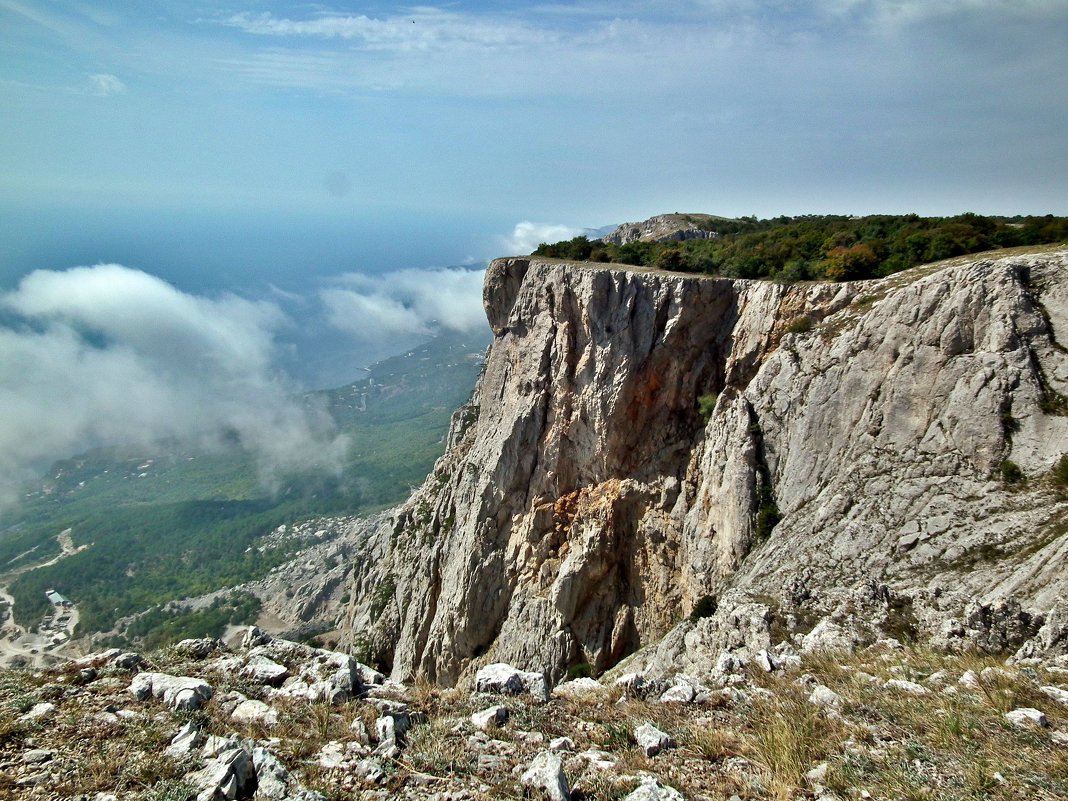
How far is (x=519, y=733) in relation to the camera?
8.13m

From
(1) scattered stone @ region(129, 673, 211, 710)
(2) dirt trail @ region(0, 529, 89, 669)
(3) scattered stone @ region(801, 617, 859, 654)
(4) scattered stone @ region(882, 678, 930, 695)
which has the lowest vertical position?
(2) dirt trail @ region(0, 529, 89, 669)

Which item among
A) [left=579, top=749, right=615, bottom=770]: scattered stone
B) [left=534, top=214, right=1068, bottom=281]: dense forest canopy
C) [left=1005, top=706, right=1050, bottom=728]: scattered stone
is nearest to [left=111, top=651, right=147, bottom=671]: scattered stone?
[left=579, top=749, right=615, bottom=770]: scattered stone

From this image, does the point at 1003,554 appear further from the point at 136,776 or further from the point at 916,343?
the point at 136,776


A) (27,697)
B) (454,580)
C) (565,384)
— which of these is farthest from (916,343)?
(454,580)

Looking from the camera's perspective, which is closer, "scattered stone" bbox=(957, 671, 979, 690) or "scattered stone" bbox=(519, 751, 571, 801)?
"scattered stone" bbox=(519, 751, 571, 801)

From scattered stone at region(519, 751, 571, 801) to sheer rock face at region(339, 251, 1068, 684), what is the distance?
38.6 ft

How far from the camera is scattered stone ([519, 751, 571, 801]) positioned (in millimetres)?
6320

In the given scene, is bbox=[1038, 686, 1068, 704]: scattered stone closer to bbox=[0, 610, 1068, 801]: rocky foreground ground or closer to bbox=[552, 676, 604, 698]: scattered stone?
bbox=[0, 610, 1068, 801]: rocky foreground ground

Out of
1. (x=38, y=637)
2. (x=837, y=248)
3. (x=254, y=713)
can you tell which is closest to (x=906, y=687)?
(x=254, y=713)

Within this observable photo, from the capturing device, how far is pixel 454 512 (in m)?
37.8

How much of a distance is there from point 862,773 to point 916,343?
16.6 m

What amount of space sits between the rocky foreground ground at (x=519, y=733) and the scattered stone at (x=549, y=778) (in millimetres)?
→ 19

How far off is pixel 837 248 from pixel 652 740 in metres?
26.1

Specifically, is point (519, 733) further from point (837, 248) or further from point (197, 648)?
point (837, 248)
